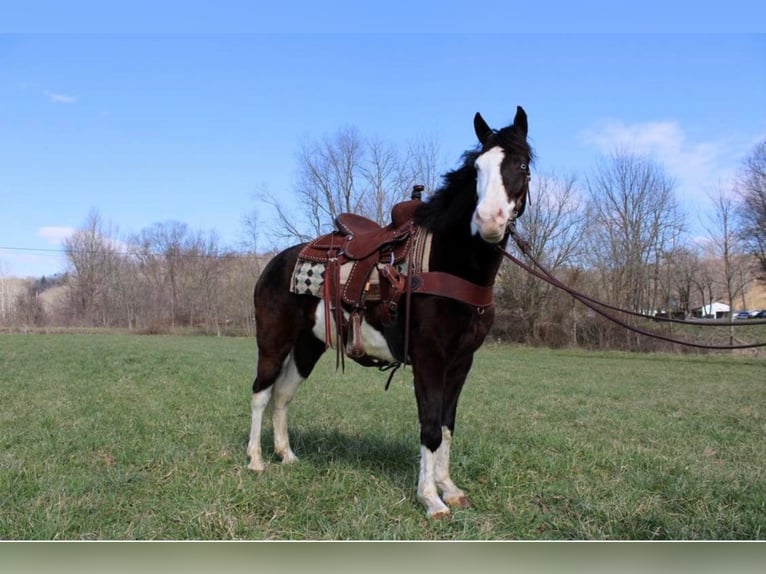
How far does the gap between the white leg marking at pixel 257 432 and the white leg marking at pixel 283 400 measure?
3.8 inches

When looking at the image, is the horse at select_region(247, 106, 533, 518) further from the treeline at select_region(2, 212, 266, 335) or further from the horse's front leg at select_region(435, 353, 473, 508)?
the treeline at select_region(2, 212, 266, 335)

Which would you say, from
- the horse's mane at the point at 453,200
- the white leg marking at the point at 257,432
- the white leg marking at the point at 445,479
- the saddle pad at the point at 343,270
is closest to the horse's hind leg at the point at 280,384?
the white leg marking at the point at 257,432

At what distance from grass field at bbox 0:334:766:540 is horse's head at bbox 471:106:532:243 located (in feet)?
5.19

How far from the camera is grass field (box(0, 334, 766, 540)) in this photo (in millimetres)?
2674

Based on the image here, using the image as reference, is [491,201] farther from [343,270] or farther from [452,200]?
[343,270]

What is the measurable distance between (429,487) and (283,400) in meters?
1.54

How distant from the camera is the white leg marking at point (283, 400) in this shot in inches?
157

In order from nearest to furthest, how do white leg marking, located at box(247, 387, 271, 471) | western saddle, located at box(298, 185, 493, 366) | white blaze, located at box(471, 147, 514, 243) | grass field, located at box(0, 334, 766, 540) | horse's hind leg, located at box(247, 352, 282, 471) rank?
white blaze, located at box(471, 147, 514, 243), grass field, located at box(0, 334, 766, 540), western saddle, located at box(298, 185, 493, 366), white leg marking, located at box(247, 387, 271, 471), horse's hind leg, located at box(247, 352, 282, 471)

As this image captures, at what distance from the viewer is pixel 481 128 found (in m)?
2.86

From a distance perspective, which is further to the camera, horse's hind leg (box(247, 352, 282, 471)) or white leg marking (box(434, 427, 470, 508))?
horse's hind leg (box(247, 352, 282, 471))

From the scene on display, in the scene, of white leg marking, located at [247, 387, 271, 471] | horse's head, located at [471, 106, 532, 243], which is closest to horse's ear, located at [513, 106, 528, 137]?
horse's head, located at [471, 106, 532, 243]

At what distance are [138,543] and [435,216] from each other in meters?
2.28

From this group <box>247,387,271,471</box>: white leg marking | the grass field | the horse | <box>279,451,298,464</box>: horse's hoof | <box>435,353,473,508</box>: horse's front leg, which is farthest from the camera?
<box>279,451,298,464</box>: horse's hoof

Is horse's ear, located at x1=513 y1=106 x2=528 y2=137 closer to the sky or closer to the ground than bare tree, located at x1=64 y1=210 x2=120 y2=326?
closer to the sky
